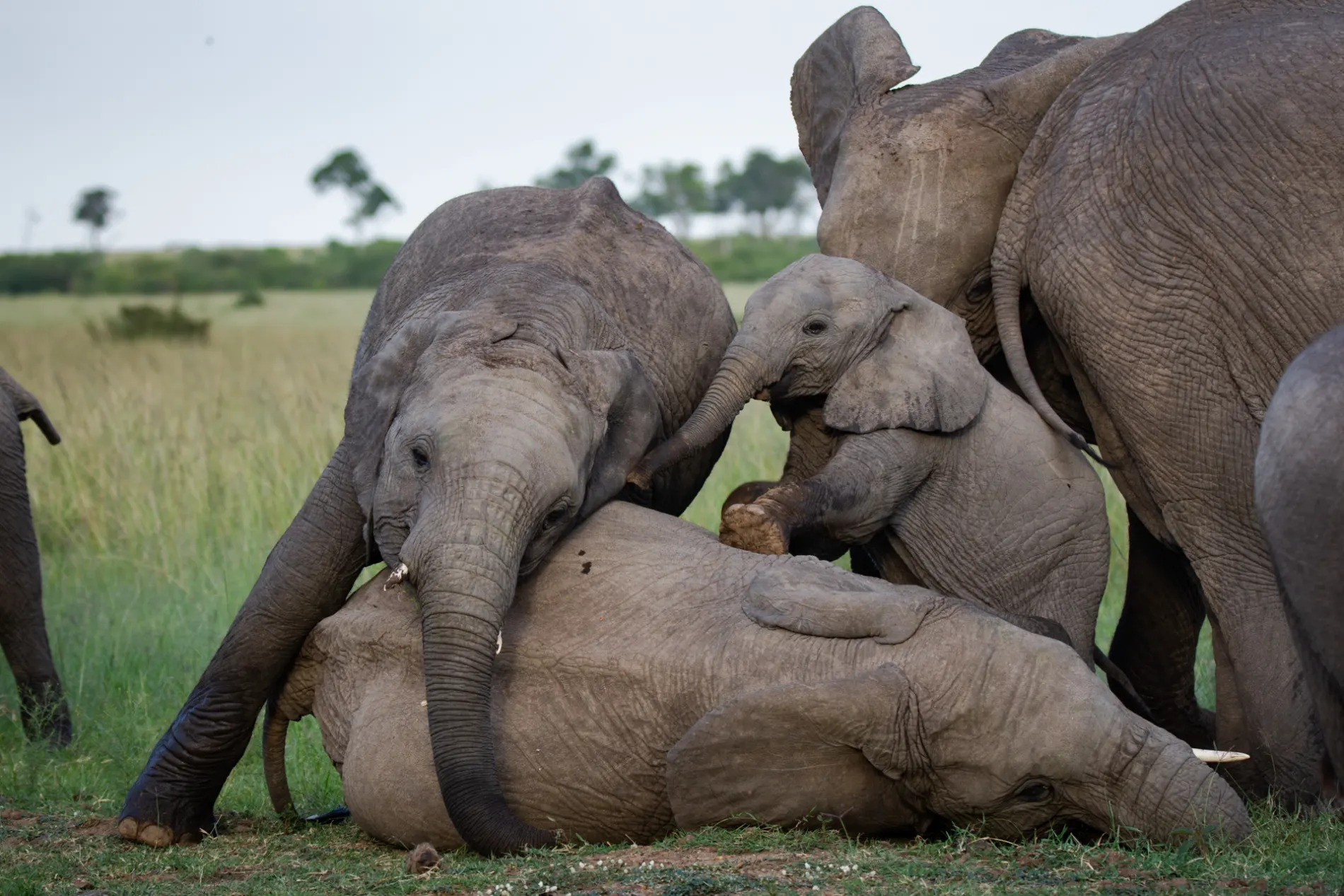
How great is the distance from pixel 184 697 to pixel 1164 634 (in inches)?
138

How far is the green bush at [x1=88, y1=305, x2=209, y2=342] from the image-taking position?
72.1 feet

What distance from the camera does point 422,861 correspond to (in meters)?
3.89

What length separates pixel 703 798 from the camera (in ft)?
13.1

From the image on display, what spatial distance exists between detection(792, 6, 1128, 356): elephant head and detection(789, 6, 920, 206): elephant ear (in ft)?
0.06

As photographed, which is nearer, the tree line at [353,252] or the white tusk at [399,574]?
the white tusk at [399,574]

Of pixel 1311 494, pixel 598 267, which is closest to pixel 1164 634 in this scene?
pixel 598 267

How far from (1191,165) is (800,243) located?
45.4m

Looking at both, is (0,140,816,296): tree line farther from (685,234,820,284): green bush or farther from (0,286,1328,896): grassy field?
(0,286,1328,896): grassy field

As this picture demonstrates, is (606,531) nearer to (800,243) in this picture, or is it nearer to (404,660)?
(404,660)

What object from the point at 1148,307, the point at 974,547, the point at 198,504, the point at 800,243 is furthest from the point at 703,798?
the point at 800,243

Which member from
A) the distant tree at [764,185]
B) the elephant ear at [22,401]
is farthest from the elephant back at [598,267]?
the distant tree at [764,185]

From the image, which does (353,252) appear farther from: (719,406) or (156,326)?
(719,406)

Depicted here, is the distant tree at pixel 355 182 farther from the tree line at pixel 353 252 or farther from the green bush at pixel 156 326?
the green bush at pixel 156 326

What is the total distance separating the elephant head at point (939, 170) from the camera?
568cm
